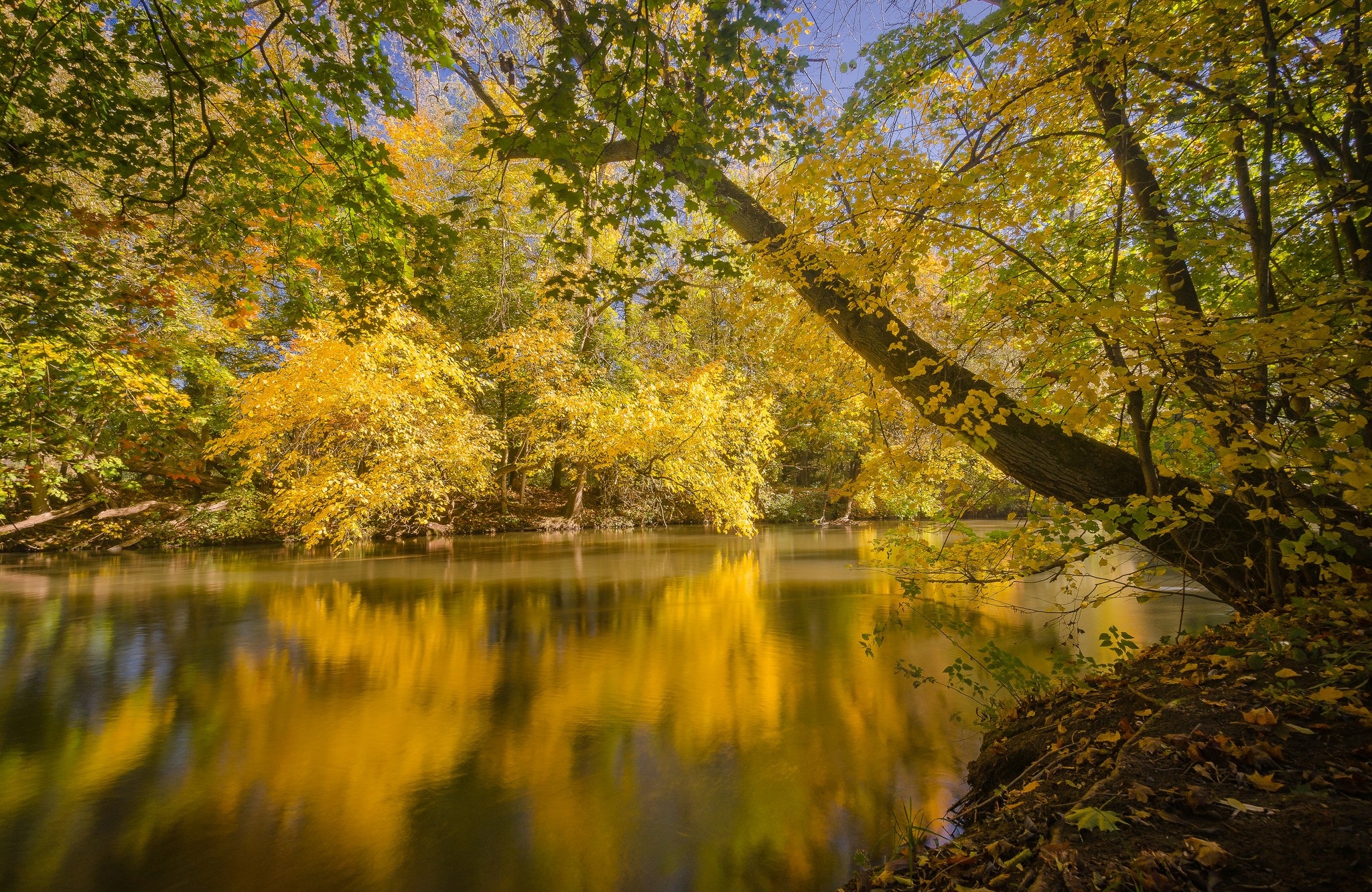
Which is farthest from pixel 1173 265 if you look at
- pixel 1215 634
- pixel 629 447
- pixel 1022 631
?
pixel 629 447

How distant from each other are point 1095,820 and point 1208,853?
0.30m

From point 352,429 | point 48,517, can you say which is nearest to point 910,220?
point 352,429

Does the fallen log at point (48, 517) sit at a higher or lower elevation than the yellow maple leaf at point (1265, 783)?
higher

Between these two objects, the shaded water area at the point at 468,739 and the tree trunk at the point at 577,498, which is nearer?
the shaded water area at the point at 468,739

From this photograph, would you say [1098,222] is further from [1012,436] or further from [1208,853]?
[1208,853]

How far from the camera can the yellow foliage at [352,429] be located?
1282 cm

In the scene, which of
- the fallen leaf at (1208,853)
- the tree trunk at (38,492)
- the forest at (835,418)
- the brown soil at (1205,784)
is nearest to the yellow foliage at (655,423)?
the forest at (835,418)

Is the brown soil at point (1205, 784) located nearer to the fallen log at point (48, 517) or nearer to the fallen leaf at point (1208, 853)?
the fallen leaf at point (1208, 853)

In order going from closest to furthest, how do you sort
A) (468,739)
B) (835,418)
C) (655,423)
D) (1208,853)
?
(1208,853), (468,739), (835,418), (655,423)

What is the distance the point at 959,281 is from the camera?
18.7 ft

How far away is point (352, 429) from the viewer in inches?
550

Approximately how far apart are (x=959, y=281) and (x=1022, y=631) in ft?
14.6

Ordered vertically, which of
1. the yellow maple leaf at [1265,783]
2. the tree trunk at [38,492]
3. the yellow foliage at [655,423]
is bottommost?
the yellow maple leaf at [1265,783]

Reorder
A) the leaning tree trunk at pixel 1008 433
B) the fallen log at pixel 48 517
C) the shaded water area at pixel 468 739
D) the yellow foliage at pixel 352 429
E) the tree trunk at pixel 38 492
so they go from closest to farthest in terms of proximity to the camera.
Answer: the shaded water area at pixel 468 739, the leaning tree trunk at pixel 1008 433, the tree trunk at pixel 38 492, the yellow foliage at pixel 352 429, the fallen log at pixel 48 517
